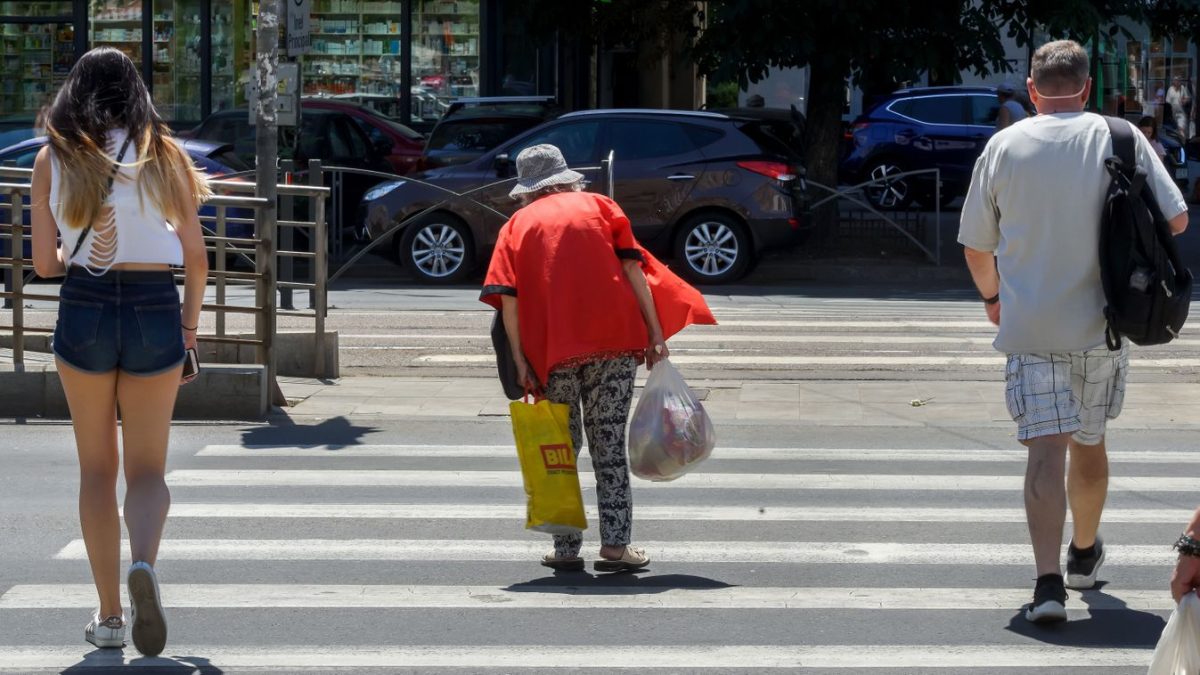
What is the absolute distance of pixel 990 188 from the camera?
5.55 m

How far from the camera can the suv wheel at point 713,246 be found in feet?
56.0

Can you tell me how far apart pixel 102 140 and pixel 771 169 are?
40.5 feet

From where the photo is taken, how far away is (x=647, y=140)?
56.7 feet

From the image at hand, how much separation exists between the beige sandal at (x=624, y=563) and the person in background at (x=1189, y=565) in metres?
2.83

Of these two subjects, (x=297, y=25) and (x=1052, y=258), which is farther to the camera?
(x=297, y=25)

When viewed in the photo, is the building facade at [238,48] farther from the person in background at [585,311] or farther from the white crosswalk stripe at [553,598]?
the white crosswalk stripe at [553,598]

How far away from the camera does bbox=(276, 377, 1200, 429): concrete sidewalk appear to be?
9.97 meters

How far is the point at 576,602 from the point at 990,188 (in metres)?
1.90

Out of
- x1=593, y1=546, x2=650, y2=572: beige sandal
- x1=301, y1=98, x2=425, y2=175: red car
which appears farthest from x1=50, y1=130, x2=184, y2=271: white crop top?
x1=301, y1=98, x2=425, y2=175: red car

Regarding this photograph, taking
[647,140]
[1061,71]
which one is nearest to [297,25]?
[647,140]

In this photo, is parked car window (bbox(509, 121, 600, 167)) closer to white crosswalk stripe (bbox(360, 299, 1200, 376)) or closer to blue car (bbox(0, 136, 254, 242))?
blue car (bbox(0, 136, 254, 242))

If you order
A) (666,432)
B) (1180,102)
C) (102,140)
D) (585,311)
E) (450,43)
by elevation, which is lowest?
(666,432)

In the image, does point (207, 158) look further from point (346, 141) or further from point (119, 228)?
point (119, 228)

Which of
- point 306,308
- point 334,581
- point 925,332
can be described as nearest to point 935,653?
point 334,581
